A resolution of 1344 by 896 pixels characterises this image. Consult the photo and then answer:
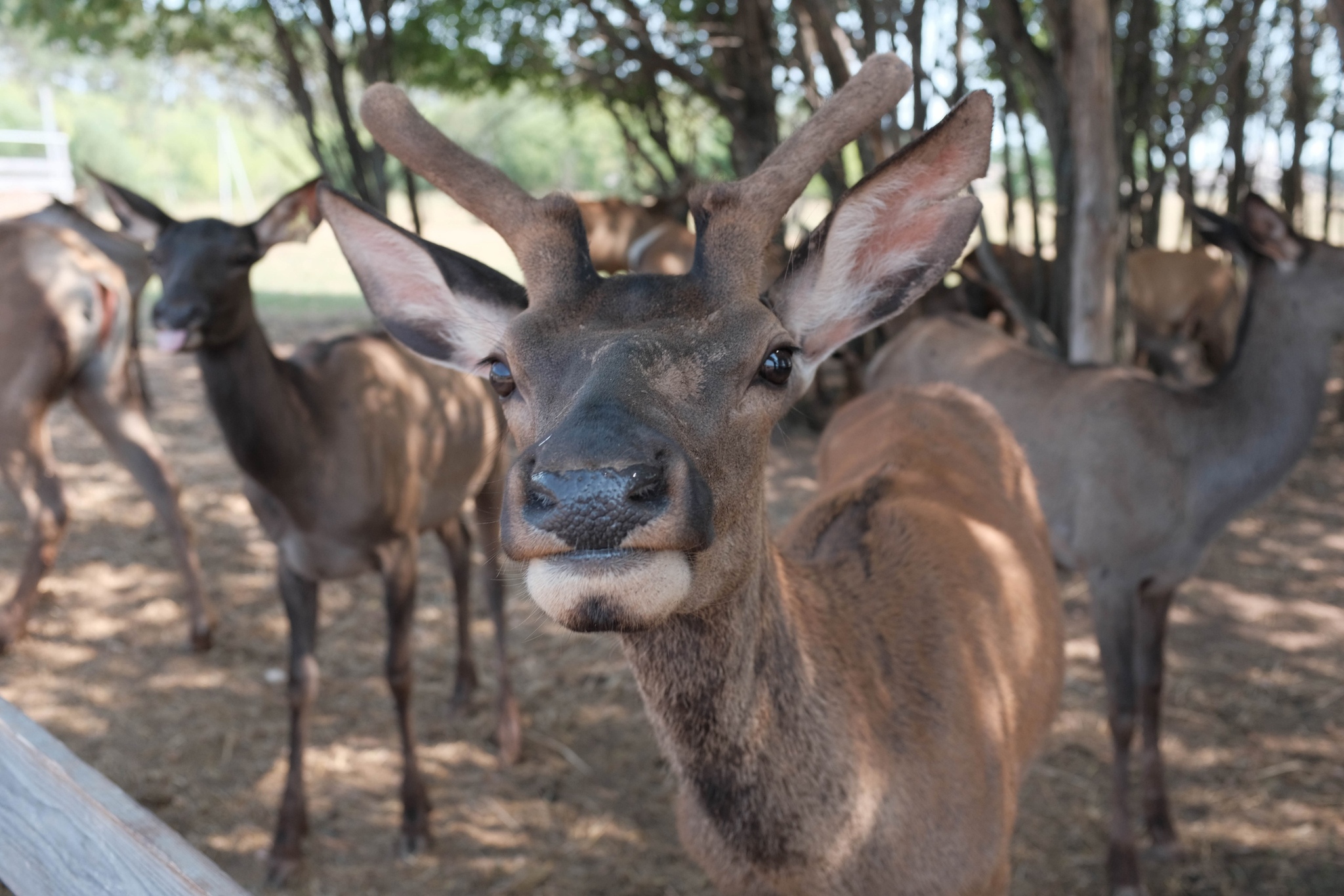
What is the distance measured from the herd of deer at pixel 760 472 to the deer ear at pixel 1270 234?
15 mm

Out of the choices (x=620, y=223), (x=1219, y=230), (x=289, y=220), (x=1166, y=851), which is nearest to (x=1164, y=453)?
(x=1219, y=230)

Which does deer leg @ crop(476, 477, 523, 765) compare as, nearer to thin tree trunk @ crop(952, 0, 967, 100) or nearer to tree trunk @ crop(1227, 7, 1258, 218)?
thin tree trunk @ crop(952, 0, 967, 100)

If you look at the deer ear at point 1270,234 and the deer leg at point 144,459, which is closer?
the deer ear at point 1270,234

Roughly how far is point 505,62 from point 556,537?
452 inches

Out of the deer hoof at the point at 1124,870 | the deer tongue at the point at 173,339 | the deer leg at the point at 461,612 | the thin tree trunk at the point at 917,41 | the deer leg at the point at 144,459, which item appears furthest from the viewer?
the thin tree trunk at the point at 917,41

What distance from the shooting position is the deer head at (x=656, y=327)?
5.15 feet

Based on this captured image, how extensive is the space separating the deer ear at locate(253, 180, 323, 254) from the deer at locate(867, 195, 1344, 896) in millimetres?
3455

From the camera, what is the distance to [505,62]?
39.1 ft

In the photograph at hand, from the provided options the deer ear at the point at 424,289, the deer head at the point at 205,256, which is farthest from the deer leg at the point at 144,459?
the deer ear at the point at 424,289

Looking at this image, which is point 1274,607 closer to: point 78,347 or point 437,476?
point 437,476

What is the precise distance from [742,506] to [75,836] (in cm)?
154

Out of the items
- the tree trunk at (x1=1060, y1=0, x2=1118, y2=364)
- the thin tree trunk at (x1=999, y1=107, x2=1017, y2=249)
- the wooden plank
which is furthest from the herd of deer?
the thin tree trunk at (x1=999, y1=107, x2=1017, y2=249)

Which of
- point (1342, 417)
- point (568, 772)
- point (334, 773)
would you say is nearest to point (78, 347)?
point (334, 773)

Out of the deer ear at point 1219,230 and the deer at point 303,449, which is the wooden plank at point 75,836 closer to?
the deer at point 303,449
